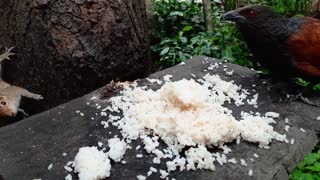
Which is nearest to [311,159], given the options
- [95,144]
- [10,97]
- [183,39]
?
[95,144]

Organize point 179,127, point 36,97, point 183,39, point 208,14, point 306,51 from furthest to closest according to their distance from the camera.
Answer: point 208,14
point 183,39
point 36,97
point 306,51
point 179,127

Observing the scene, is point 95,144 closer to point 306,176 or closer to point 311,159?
point 306,176

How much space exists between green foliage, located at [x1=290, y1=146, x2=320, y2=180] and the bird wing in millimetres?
780

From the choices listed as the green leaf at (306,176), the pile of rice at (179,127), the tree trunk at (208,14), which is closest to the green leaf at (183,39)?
the tree trunk at (208,14)

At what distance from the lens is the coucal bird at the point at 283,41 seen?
2932 mm

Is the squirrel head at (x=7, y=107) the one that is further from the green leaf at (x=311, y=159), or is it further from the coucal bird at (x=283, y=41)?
the green leaf at (x=311, y=159)

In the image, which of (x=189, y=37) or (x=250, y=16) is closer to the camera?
(x=250, y=16)

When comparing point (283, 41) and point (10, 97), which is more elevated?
point (283, 41)

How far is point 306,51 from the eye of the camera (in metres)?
2.91

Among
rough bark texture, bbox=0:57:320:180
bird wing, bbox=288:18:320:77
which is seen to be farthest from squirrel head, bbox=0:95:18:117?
bird wing, bbox=288:18:320:77

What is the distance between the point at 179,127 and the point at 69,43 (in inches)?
52.3

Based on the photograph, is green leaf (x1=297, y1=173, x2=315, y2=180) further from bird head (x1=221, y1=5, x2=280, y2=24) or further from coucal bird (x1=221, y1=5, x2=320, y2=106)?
bird head (x1=221, y1=5, x2=280, y2=24)

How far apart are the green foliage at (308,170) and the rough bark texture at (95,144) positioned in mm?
565

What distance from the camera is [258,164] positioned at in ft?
7.45
